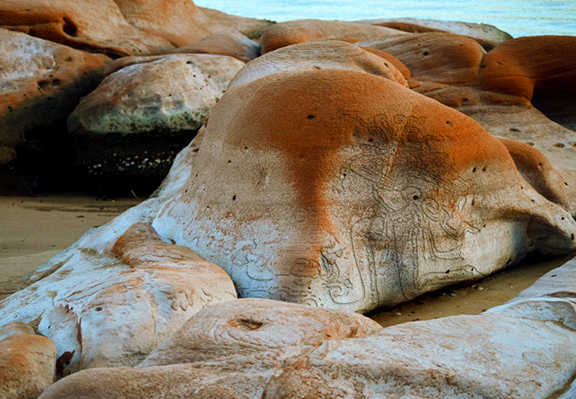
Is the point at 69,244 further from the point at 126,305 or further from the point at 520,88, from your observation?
the point at 520,88

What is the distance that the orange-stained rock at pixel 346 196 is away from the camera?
8.70 feet

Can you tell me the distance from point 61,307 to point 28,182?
438 cm

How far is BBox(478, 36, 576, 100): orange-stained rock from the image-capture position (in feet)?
16.4

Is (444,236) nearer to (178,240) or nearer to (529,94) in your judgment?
(178,240)

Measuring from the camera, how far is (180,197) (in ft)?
11.2

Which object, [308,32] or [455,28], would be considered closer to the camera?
[308,32]

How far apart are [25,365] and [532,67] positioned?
475cm

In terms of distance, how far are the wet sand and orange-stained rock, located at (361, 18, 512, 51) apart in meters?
5.45

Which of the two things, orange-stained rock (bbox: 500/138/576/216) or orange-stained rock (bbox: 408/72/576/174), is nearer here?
orange-stained rock (bbox: 500/138/576/216)

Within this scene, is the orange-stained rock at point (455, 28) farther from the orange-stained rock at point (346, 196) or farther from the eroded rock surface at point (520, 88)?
the orange-stained rock at point (346, 196)

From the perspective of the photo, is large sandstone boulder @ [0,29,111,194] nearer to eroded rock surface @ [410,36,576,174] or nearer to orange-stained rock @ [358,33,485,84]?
orange-stained rock @ [358,33,485,84]

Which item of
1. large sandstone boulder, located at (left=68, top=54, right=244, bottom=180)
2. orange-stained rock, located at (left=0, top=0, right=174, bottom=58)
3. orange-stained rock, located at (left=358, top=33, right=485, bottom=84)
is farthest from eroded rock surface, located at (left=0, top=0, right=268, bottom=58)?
orange-stained rock, located at (left=358, top=33, right=485, bottom=84)

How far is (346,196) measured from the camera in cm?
276

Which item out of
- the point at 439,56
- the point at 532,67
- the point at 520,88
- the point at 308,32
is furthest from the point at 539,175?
the point at 308,32
